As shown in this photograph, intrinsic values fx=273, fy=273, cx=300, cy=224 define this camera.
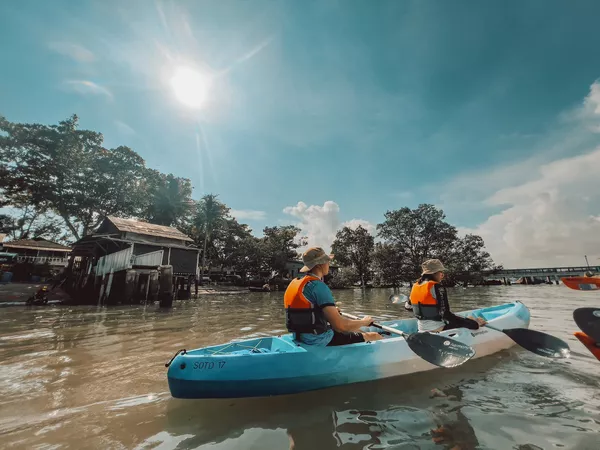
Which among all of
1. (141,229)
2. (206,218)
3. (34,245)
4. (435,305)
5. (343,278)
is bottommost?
(435,305)

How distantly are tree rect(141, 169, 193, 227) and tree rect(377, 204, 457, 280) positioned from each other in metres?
32.1

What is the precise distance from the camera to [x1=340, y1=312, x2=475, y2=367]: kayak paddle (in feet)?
12.0

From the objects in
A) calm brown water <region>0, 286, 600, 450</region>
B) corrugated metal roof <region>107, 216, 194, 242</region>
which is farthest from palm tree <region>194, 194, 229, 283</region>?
calm brown water <region>0, 286, 600, 450</region>

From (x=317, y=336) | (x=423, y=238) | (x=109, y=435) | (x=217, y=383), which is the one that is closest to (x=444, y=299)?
(x=317, y=336)

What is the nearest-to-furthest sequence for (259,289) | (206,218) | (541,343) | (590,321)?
Answer: (590,321) → (541,343) → (259,289) → (206,218)

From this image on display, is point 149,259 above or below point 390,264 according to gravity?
below

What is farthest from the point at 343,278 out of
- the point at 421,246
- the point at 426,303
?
the point at 426,303

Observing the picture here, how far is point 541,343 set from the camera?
4.56 meters

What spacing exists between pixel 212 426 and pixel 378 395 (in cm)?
220

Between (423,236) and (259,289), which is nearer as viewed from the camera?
(259,289)

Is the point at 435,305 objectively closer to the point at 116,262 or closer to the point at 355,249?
the point at 116,262

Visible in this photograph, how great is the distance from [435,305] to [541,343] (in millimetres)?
1725

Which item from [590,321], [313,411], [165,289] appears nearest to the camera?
[313,411]

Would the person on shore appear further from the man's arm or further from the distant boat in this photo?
the distant boat
